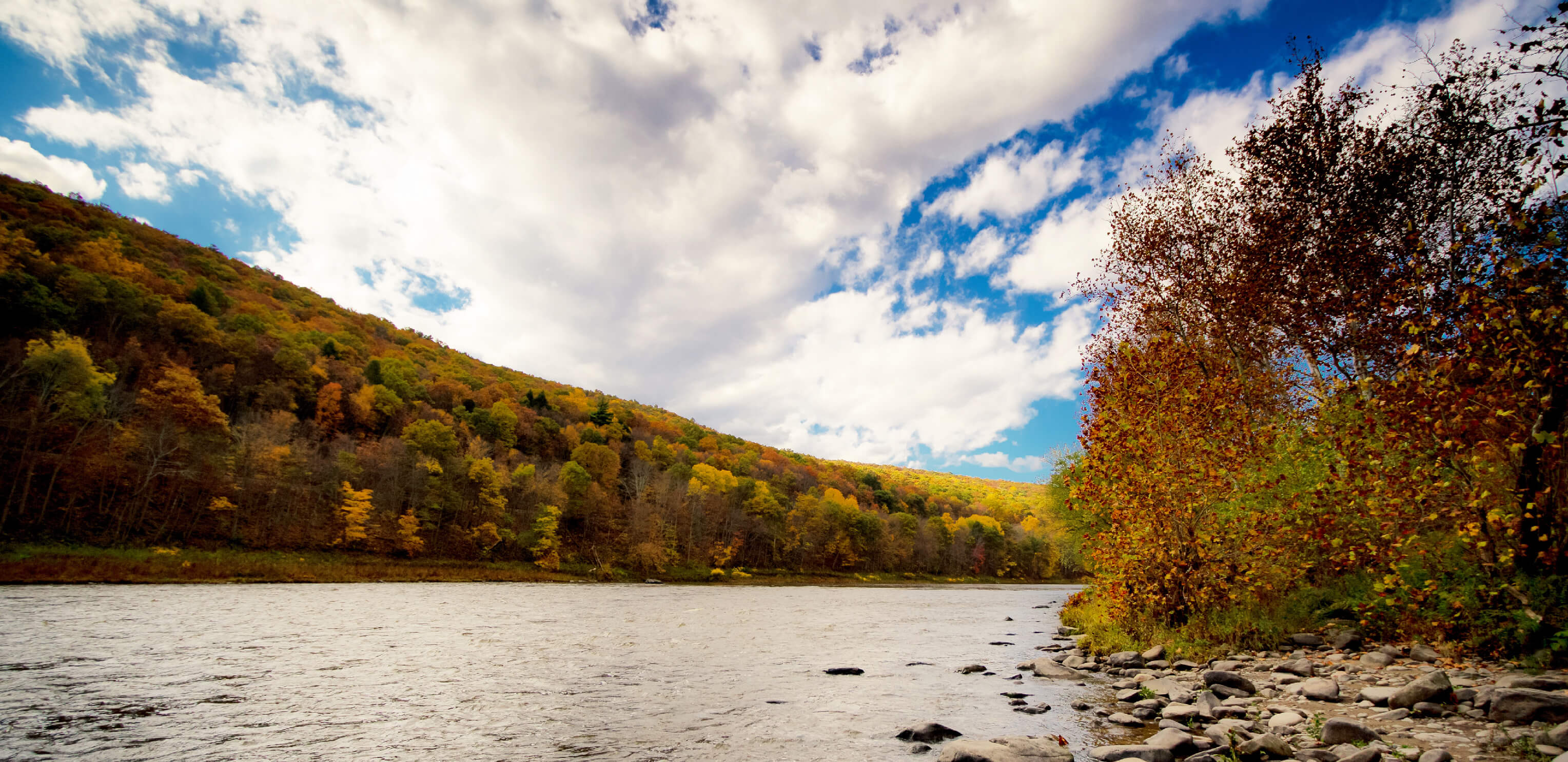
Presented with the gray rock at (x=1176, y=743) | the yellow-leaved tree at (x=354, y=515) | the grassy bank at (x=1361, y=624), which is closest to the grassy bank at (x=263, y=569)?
the yellow-leaved tree at (x=354, y=515)

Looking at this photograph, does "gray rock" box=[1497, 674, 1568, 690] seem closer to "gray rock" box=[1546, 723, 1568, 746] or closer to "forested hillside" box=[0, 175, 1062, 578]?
"gray rock" box=[1546, 723, 1568, 746]

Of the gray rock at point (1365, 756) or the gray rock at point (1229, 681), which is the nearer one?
the gray rock at point (1365, 756)

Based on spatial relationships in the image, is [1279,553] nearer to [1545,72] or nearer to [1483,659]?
[1483,659]

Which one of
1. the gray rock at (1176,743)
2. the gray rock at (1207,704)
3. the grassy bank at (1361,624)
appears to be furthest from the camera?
the gray rock at (1207,704)

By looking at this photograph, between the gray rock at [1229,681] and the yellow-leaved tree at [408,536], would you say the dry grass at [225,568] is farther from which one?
the gray rock at [1229,681]

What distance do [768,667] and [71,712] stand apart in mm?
14219

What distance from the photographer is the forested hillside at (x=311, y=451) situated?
5341 cm

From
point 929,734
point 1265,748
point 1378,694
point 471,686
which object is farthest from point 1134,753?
point 471,686

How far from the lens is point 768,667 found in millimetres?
17953

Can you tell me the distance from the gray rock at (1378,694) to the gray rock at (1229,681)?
1.76 metres

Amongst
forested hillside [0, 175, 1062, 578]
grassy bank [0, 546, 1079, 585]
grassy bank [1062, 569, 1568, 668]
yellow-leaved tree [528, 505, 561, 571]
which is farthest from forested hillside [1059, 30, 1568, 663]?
yellow-leaved tree [528, 505, 561, 571]

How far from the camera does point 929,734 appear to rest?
9914 millimetres

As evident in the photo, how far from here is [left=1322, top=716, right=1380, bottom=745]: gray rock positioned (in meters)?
7.04

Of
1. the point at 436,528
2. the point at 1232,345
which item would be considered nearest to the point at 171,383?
the point at 436,528
